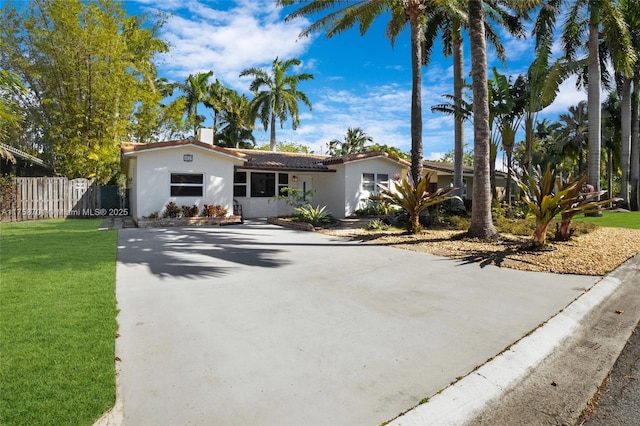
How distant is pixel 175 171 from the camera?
14969 millimetres

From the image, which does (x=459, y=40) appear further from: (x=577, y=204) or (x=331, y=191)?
(x=577, y=204)

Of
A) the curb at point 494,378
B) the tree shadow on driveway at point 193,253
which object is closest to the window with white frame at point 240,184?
the tree shadow on driveway at point 193,253

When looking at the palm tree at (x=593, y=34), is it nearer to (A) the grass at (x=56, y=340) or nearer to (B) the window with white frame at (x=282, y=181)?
(B) the window with white frame at (x=282, y=181)

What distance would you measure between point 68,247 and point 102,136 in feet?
46.6

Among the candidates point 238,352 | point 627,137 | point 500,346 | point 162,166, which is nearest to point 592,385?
point 500,346

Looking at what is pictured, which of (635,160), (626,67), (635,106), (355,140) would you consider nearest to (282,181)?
(626,67)

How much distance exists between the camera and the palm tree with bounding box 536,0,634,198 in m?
17.6

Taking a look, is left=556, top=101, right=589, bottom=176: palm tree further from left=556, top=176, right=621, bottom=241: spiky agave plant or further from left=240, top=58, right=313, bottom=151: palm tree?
left=556, top=176, right=621, bottom=241: spiky agave plant

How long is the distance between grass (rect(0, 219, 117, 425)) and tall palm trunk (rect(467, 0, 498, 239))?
30.4 ft

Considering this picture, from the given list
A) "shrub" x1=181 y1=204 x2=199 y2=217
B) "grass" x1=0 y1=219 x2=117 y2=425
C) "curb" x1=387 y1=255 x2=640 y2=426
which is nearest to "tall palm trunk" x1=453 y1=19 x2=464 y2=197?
"shrub" x1=181 y1=204 x2=199 y2=217

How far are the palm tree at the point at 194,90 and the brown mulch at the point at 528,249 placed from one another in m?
26.8

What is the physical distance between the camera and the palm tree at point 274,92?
30.9 meters

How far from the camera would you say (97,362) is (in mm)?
3059

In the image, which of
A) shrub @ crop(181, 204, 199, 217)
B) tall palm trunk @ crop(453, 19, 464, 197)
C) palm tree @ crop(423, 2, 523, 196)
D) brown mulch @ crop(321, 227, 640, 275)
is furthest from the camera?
tall palm trunk @ crop(453, 19, 464, 197)
